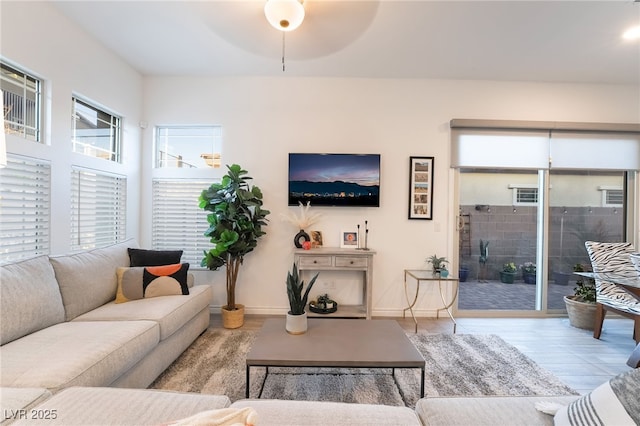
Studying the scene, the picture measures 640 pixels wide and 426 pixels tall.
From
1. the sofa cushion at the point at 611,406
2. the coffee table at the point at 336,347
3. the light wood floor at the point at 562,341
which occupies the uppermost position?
the sofa cushion at the point at 611,406

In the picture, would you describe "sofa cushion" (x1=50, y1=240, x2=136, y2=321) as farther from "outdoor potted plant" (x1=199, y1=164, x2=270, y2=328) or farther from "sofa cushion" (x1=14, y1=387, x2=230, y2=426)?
"sofa cushion" (x1=14, y1=387, x2=230, y2=426)

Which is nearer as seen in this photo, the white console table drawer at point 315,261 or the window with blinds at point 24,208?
the window with blinds at point 24,208

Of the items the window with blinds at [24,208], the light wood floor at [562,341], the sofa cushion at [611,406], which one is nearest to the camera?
the sofa cushion at [611,406]

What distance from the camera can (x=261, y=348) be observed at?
1777 millimetres

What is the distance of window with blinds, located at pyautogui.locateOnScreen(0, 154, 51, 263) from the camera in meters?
2.04

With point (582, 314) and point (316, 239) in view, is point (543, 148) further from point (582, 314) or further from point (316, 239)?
point (316, 239)

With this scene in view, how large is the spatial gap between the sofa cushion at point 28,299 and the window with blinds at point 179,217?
1.59 m

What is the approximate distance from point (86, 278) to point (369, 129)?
3249mm

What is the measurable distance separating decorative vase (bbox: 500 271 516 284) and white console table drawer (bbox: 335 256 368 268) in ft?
6.48

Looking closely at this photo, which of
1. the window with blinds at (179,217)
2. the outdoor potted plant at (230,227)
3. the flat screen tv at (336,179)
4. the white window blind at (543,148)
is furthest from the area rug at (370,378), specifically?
the white window blind at (543,148)

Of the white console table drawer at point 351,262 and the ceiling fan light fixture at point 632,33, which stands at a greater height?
the ceiling fan light fixture at point 632,33

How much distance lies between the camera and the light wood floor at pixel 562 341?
2287mm

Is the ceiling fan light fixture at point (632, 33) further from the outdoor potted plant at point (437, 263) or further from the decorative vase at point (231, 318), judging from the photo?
the decorative vase at point (231, 318)

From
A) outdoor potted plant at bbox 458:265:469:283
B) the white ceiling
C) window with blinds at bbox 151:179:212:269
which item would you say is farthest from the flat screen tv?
outdoor potted plant at bbox 458:265:469:283
